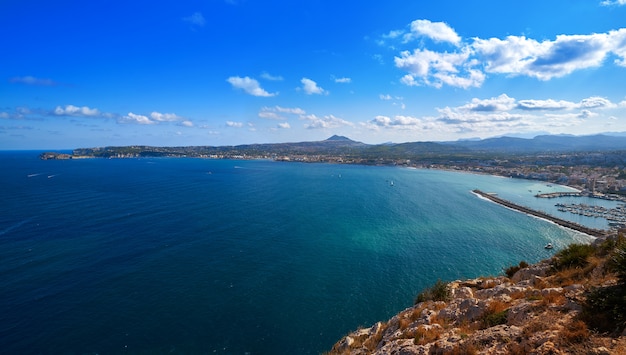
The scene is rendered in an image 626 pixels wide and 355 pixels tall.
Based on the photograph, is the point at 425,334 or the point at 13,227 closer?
the point at 425,334

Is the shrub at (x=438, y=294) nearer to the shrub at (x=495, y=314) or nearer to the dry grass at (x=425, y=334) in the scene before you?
the shrub at (x=495, y=314)

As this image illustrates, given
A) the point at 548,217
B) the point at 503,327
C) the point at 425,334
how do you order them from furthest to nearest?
the point at 548,217 → the point at 425,334 → the point at 503,327

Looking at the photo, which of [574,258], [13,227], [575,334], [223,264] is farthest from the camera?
[13,227]

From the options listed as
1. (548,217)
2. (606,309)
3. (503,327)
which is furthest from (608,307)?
(548,217)

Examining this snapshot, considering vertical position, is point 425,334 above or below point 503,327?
below

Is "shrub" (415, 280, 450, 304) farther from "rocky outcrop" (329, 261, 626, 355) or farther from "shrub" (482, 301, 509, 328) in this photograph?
"shrub" (482, 301, 509, 328)

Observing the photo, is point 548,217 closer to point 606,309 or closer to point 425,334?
point 606,309

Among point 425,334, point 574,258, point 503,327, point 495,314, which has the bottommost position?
point 425,334

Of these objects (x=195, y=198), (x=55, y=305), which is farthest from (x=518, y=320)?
(x=195, y=198)
